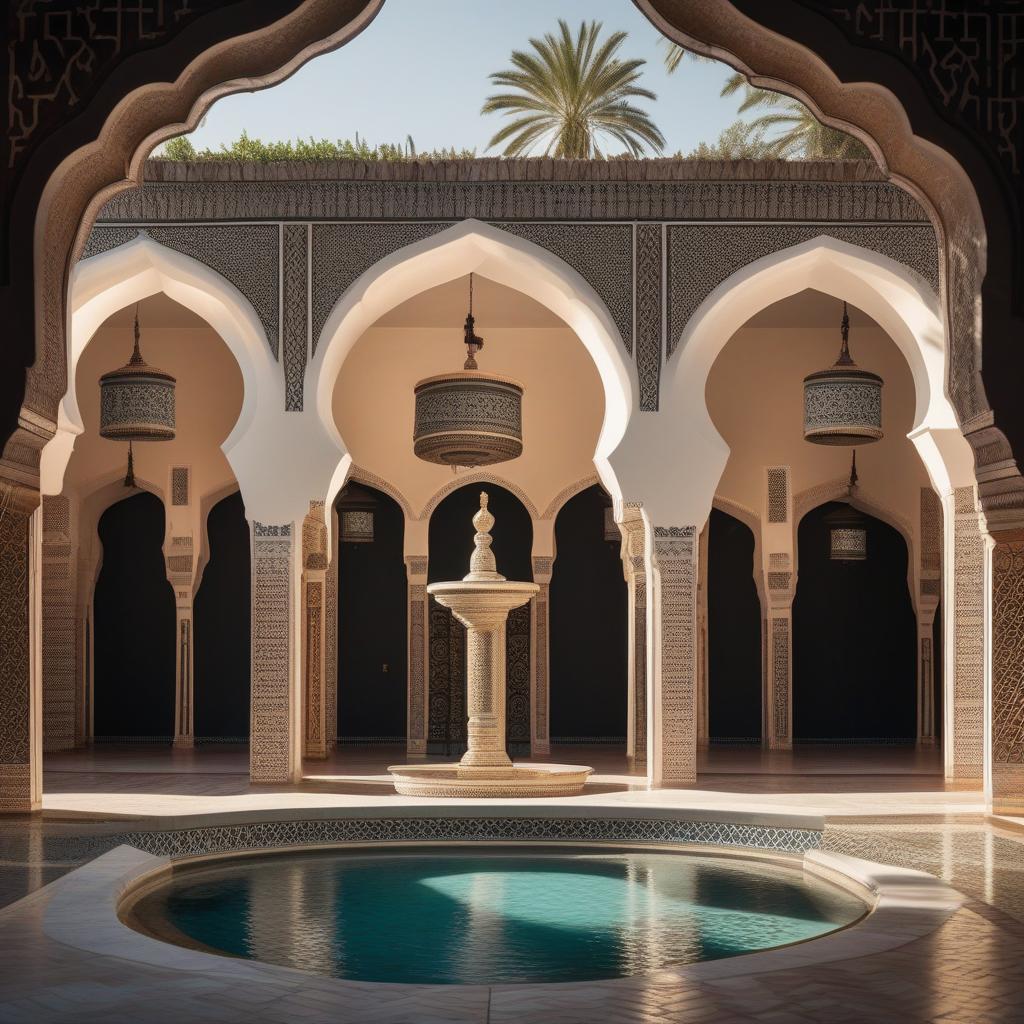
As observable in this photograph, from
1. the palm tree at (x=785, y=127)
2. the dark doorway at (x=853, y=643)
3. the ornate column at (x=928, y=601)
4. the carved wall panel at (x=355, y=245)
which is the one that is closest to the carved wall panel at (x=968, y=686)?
the ornate column at (x=928, y=601)

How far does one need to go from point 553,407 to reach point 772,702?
8.58 ft

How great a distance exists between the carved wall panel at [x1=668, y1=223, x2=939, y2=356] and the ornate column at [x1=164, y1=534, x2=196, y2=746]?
4262 millimetres

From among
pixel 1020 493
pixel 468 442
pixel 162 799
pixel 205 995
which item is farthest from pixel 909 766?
pixel 205 995

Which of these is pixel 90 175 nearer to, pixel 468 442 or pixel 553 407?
pixel 468 442

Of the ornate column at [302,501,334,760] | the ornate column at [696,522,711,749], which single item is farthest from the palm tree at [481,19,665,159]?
the ornate column at [302,501,334,760]

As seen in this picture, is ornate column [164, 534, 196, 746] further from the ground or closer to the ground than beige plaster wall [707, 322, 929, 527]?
closer to the ground

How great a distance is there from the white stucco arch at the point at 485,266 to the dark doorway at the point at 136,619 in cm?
338

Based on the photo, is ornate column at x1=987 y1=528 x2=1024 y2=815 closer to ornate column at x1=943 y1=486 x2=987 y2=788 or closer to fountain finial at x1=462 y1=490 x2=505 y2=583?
ornate column at x1=943 y1=486 x2=987 y2=788

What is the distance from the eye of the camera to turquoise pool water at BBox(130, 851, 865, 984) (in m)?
3.58

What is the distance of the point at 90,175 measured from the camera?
3.24 metres

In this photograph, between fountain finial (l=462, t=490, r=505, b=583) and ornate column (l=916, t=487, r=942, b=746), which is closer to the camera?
fountain finial (l=462, t=490, r=505, b=583)

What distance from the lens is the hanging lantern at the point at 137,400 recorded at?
26.2 ft

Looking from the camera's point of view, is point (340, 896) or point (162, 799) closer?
point (340, 896)

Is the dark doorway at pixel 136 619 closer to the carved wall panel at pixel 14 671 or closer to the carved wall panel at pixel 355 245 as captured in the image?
the carved wall panel at pixel 355 245
